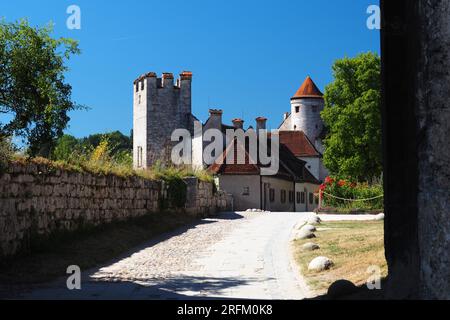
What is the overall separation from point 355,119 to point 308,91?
25.4m

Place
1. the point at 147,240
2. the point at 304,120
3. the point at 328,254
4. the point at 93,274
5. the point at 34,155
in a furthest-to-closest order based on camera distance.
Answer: the point at 304,120, the point at 147,240, the point at 34,155, the point at 328,254, the point at 93,274

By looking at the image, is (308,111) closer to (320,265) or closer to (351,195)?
(351,195)

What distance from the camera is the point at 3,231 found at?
508 inches

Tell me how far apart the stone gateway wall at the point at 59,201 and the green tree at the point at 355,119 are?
75.5 ft

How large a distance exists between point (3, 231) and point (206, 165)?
35743mm

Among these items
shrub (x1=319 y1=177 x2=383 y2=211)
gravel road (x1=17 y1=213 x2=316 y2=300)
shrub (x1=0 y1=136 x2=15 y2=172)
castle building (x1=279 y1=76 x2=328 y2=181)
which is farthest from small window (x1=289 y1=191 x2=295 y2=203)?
shrub (x1=0 y1=136 x2=15 y2=172)

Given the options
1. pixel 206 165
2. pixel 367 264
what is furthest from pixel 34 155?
pixel 206 165

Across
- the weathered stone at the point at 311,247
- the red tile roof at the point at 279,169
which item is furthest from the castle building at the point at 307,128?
the weathered stone at the point at 311,247

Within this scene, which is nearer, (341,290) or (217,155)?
(341,290)

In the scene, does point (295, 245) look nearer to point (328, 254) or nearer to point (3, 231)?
point (328, 254)

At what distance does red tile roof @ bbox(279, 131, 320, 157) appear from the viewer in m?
64.7

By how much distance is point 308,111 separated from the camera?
69062 millimetres

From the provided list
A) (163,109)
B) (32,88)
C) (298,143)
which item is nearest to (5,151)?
(32,88)

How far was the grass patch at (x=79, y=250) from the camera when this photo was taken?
40.3ft
